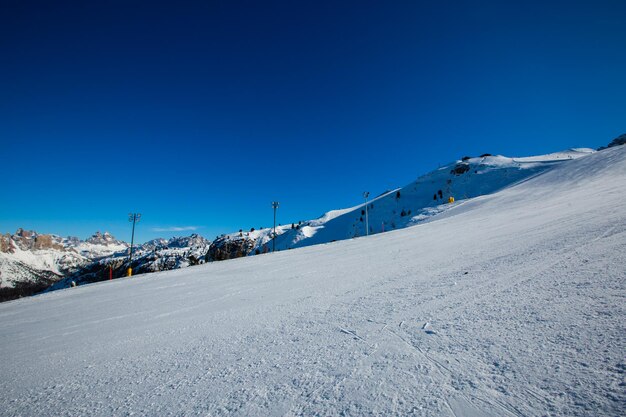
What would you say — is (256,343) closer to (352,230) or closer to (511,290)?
(511,290)

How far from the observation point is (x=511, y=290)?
390cm

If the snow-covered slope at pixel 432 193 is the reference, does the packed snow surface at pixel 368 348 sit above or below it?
below

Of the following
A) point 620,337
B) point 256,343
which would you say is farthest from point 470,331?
point 256,343

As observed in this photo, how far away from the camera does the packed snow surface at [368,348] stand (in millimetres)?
2037

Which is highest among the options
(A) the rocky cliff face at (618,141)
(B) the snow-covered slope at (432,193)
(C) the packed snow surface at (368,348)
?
(A) the rocky cliff face at (618,141)

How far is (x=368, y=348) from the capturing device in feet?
9.48

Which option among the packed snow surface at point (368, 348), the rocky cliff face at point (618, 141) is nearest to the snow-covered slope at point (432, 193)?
the rocky cliff face at point (618, 141)

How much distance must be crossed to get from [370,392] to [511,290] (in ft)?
9.80

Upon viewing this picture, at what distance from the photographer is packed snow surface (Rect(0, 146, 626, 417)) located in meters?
2.04

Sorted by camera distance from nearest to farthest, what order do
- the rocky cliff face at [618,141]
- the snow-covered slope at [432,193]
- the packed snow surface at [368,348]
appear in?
the packed snow surface at [368,348] → the rocky cliff face at [618,141] → the snow-covered slope at [432,193]

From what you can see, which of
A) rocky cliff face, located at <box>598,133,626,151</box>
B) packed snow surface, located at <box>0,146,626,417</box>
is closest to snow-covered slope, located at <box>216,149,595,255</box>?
rocky cliff face, located at <box>598,133,626,151</box>

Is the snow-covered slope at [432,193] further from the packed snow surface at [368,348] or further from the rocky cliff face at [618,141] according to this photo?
the packed snow surface at [368,348]

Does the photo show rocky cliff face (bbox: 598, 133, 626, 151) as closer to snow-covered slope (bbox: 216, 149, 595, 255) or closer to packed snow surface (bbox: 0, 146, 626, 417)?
snow-covered slope (bbox: 216, 149, 595, 255)

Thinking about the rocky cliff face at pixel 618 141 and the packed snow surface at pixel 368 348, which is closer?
the packed snow surface at pixel 368 348
